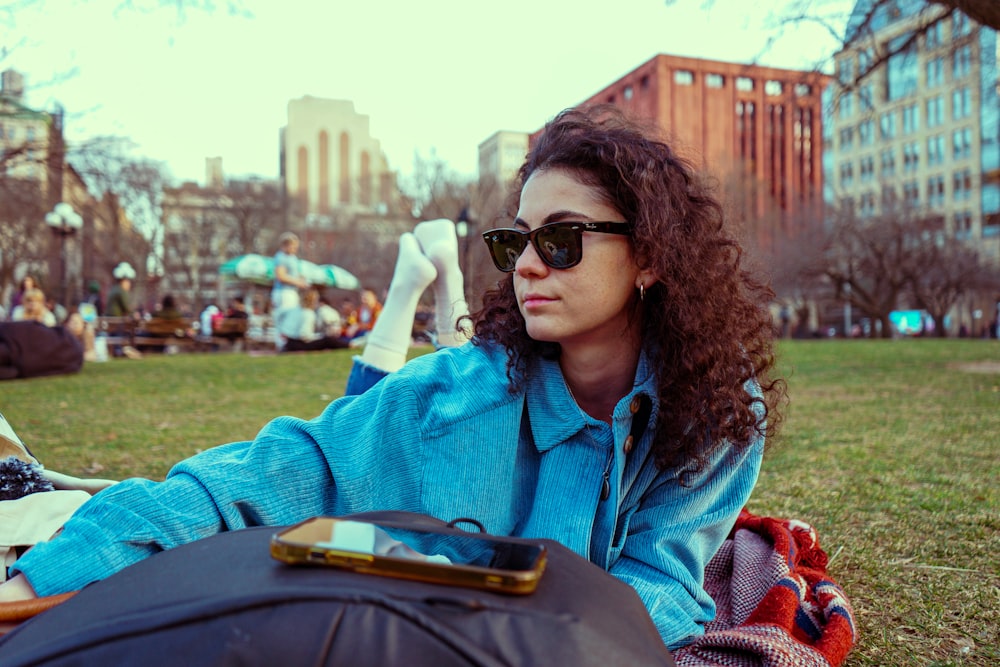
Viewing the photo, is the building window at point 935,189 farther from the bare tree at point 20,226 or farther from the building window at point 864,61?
the bare tree at point 20,226

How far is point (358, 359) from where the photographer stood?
3.72 m

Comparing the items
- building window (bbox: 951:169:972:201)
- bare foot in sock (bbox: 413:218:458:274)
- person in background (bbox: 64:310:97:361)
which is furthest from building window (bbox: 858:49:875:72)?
building window (bbox: 951:169:972:201)

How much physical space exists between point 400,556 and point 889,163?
7604 cm

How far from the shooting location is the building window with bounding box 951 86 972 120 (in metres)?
58.5

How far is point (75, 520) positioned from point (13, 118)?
37.5 ft

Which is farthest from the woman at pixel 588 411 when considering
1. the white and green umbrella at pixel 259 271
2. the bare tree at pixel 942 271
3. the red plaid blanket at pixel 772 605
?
the bare tree at pixel 942 271

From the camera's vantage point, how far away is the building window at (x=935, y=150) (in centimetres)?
6234

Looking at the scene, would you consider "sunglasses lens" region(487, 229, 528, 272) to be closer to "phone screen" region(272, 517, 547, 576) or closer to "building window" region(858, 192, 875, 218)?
"phone screen" region(272, 517, 547, 576)

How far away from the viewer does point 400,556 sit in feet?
3.61

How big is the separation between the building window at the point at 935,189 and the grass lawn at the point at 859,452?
2387 inches

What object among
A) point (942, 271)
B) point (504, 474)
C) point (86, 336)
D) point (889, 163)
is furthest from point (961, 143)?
point (504, 474)

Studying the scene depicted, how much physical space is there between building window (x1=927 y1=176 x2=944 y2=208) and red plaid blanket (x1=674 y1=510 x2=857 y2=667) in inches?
2730

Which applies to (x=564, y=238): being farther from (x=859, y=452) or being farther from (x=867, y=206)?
(x=867, y=206)

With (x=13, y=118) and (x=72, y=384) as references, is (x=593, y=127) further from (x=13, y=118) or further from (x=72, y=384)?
(x=13, y=118)
